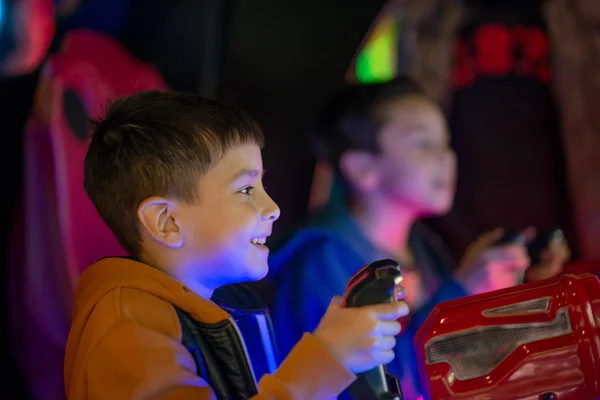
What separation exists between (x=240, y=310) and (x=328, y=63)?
601 millimetres

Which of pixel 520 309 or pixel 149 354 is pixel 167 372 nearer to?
pixel 149 354

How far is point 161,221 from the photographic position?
62 centimetres

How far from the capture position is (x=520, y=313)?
52cm

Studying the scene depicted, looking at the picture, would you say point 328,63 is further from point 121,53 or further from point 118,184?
point 118,184

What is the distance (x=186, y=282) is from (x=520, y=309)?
0.29 metres

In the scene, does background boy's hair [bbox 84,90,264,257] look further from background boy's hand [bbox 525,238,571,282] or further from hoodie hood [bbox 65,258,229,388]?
background boy's hand [bbox 525,238,571,282]

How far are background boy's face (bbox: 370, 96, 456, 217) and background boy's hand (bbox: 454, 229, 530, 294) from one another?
11 centimetres

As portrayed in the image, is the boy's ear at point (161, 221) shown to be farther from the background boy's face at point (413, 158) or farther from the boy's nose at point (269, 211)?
the background boy's face at point (413, 158)

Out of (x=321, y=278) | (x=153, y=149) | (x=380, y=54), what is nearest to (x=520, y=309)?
(x=153, y=149)

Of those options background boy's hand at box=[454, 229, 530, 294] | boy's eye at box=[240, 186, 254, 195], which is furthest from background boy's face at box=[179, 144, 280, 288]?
background boy's hand at box=[454, 229, 530, 294]

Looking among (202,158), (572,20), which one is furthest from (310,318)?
(572,20)

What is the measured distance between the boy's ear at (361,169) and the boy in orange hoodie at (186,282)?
1.26ft

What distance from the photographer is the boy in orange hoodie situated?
53 centimetres

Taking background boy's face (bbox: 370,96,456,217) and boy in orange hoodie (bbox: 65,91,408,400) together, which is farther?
background boy's face (bbox: 370,96,456,217)
